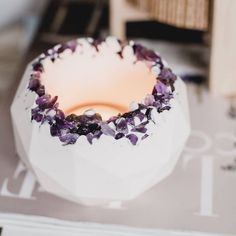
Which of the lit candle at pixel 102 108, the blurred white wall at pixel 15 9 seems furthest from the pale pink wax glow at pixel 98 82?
the blurred white wall at pixel 15 9

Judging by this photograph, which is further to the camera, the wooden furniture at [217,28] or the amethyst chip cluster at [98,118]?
the wooden furniture at [217,28]

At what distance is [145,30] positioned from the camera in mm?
697

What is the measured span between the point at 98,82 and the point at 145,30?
15cm

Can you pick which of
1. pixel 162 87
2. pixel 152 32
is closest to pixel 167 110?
pixel 162 87

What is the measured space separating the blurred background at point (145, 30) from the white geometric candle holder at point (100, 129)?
3.4 inches

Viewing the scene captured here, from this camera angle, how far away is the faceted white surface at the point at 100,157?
467mm

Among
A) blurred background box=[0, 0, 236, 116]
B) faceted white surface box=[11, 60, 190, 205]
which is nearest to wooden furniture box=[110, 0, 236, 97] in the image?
blurred background box=[0, 0, 236, 116]

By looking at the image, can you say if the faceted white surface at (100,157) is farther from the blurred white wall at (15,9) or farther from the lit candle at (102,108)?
the blurred white wall at (15,9)

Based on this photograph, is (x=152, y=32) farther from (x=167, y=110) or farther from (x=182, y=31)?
(x=167, y=110)

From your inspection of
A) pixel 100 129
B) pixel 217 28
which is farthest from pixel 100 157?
pixel 217 28

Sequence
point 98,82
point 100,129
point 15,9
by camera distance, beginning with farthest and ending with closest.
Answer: point 15,9, point 98,82, point 100,129

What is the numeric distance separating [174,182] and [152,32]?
20 centimetres

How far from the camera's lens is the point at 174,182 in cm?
55

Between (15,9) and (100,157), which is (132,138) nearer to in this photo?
(100,157)
